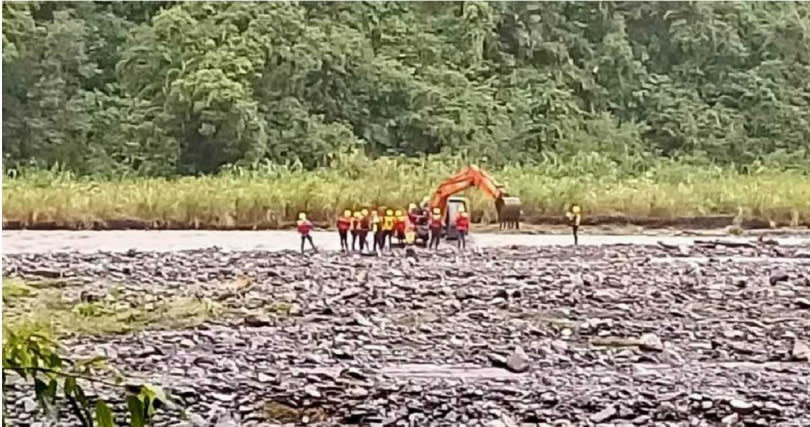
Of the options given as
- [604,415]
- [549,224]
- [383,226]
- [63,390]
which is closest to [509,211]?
[549,224]

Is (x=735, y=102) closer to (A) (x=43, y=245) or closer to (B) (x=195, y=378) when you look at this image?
(B) (x=195, y=378)

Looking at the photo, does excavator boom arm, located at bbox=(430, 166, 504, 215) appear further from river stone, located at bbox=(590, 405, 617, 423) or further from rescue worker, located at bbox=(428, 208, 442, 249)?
river stone, located at bbox=(590, 405, 617, 423)

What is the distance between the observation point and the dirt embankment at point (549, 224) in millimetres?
1287

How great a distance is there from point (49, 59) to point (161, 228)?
9.0 inches

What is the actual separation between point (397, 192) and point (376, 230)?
0.05 metres

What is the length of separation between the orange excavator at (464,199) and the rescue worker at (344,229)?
8 centimetres

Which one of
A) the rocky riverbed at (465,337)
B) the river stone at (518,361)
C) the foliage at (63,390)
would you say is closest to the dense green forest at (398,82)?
the rocky riverbed at (465,337)

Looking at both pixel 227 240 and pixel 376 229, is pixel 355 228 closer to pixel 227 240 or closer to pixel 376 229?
pixel 376 229

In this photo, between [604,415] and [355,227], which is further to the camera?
[355,227]

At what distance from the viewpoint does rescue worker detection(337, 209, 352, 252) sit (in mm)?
1293

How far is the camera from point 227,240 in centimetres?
131

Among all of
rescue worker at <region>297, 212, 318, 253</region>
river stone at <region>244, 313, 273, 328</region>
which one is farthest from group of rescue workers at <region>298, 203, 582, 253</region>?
river stone at <region>244, 313, 273, 328</region>

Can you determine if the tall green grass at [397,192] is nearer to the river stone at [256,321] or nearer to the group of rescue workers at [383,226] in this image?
the group of rescue workers at [383,226]

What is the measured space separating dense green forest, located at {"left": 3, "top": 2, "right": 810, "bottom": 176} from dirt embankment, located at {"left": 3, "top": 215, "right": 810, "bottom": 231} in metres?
0.07
